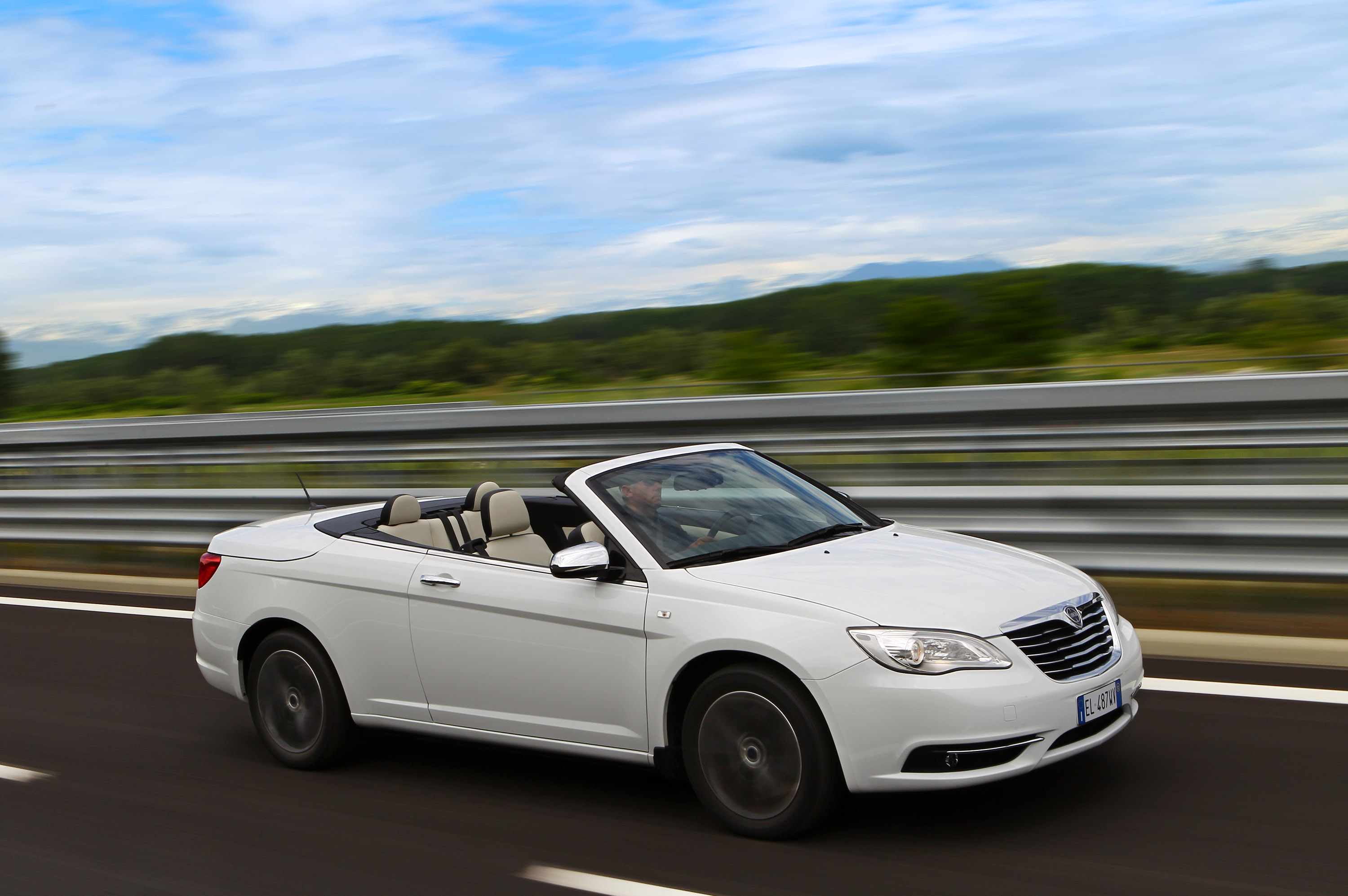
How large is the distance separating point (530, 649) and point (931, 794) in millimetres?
1619

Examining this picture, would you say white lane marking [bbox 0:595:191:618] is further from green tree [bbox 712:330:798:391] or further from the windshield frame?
green tree [bbox 712:330:798:391]

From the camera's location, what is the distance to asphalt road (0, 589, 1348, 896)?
4.10m

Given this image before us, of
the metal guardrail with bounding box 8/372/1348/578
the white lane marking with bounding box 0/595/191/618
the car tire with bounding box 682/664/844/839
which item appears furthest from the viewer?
the white lane marking with bounding box 0/595/191/618

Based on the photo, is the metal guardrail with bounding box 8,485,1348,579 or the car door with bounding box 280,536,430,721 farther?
the metal guardrail with bounding box 8,485,1348,579

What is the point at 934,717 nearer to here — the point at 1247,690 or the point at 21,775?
the point at 1247,690

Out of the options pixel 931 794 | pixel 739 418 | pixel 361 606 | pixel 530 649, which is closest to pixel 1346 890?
pixel 931 794

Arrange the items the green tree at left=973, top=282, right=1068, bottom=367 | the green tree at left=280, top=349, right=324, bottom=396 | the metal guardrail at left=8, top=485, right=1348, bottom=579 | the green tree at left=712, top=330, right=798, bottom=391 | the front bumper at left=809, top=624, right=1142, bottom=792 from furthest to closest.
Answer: the green tree at left=973, top=282, right=1068, bottom=367
the green tree at left=280, top=349, right=324, bottom=396
the green tree at left=712, top=330, right=798, bottom=391
the metal guardrail at left=8, top=485, right=1348, bottom=579
the front bumper at left=809, top=624, right=1142, bottom=792

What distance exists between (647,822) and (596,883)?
0.53 meters

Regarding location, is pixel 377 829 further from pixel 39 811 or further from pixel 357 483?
pixel 357 483

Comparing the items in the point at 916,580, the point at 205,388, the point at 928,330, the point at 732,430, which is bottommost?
the point at 916,580

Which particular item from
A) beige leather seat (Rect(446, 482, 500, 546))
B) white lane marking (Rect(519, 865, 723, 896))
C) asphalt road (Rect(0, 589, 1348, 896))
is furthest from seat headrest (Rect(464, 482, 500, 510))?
white lane marking (Rect(519, 865, 723, 896))

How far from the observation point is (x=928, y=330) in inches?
2386

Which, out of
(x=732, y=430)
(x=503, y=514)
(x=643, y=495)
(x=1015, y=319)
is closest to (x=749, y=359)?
(x=1015, y=319)

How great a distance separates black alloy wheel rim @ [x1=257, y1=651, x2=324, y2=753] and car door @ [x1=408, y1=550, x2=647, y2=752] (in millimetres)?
727
